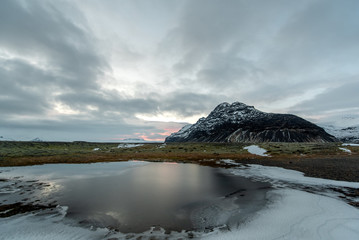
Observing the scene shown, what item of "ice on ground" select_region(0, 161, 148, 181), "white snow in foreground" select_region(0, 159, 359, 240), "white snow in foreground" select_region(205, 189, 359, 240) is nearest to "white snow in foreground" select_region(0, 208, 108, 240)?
"white snow in foreground" select_region(0, 159, 359, 240)

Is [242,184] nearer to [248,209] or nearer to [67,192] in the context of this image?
[248,209]

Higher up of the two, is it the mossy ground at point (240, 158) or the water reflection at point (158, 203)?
the mossy ground at point (240, 158)

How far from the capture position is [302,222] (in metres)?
9.91

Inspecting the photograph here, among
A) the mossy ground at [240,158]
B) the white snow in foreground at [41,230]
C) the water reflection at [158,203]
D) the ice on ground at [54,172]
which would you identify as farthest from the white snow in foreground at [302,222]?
the ice on ground at [54,172]

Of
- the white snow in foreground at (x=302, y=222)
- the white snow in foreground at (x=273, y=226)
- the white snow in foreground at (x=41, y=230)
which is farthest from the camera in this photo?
the white snow in foreground at (x=41, y=230)

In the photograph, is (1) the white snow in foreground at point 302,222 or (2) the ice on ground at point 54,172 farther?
(2) the ice on ground at point 54,172

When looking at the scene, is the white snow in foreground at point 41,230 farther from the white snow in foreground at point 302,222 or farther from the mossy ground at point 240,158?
the mossy ground at point 240,158

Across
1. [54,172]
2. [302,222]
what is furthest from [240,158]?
[54,172]

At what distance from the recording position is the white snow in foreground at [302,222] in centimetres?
858

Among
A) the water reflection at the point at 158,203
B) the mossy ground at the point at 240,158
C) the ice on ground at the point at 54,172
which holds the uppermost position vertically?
the mossy ground at the point at 240,158

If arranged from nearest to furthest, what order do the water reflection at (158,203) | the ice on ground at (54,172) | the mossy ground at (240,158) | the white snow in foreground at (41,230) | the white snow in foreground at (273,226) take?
the white snow in foreground at (273,226), the white snow in foreground at (41,230), the water reflection at (158,203), the ice on ground at (54,172), the mossy ground at (240,158)

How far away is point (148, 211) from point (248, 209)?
7.69 m

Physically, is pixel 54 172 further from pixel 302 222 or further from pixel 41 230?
pixel 302 222

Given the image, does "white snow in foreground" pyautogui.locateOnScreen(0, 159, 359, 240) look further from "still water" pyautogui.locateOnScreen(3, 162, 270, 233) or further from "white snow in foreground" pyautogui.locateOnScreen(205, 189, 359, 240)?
"still water" pyautogui.locateOnScreen(3, 162, 270, 233)
